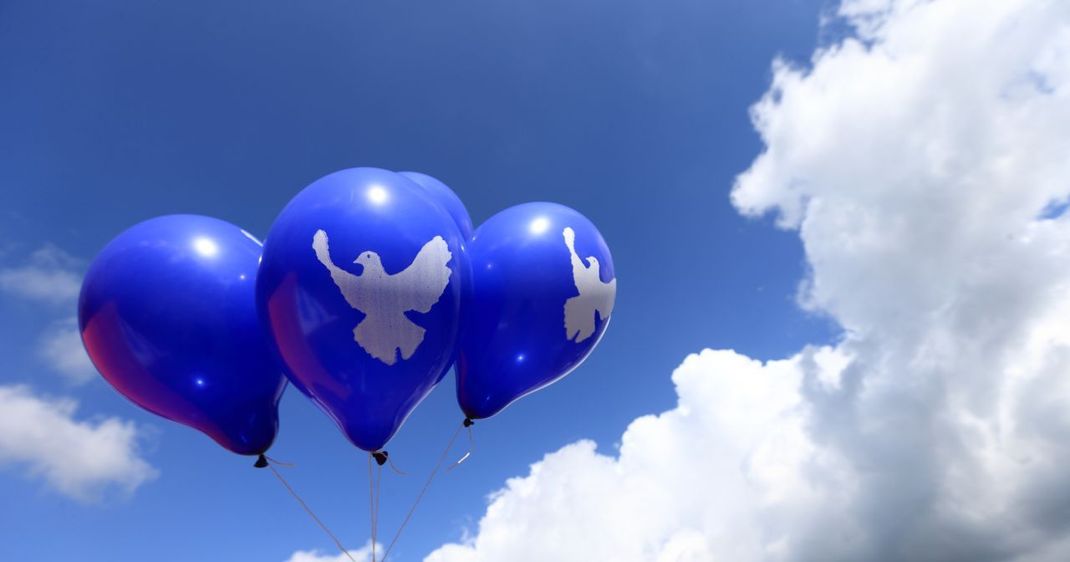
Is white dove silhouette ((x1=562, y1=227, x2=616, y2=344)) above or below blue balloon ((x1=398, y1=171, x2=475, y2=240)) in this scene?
Result: below

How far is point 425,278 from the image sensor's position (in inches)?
189

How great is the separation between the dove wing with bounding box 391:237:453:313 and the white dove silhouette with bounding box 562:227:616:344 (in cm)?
164

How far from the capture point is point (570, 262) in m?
5.96

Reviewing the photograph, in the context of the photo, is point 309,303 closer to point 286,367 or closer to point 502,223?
point 286,367

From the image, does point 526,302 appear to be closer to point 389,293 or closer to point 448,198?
point 389,293

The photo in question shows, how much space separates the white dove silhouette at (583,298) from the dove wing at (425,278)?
64.4 inches

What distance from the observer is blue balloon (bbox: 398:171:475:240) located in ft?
21.8

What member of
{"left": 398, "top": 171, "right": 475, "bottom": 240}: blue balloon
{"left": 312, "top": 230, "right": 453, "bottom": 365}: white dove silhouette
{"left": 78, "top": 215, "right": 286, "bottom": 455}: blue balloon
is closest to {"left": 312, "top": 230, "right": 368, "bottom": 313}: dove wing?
{"left": 312, "top": 230, "right": 453, "bottom": 365}: white dove silhouette

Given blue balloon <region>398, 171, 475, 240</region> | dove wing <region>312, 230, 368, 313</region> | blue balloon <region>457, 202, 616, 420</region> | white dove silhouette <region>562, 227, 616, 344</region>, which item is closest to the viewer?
dove wing <region>312, 230, 368, 313</region>

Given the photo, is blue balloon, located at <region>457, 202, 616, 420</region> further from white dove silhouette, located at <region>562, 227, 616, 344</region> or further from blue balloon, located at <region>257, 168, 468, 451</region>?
Result: blue balloon, located at <region>257, 168, 468, 451</region>

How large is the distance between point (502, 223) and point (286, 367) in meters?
2.77

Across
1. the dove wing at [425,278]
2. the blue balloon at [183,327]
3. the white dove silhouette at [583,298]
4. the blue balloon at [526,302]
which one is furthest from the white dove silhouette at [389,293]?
the white dove silhouette at [583,298]

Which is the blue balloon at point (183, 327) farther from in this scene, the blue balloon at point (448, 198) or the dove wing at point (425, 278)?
the blue balloon at point (448, 198)

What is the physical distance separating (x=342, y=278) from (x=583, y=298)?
269 cm
